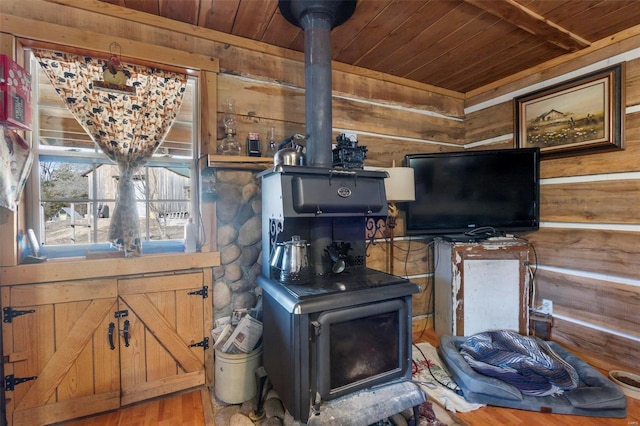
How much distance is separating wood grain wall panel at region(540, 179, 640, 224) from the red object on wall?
371 cm

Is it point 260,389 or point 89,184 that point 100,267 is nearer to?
point 89,184

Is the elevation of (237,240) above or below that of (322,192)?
below

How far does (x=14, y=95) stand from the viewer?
1.48 metres

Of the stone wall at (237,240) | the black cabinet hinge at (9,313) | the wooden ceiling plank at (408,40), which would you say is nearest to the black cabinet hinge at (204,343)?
the stone wall at (237,240)

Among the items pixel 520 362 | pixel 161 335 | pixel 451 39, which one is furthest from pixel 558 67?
pixel 161 335

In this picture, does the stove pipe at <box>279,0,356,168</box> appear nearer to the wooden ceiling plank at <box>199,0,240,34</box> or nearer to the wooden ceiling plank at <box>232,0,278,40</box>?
the wooden ceiling plank at <box>232,0,278,40</box>

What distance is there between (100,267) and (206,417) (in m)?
1.08

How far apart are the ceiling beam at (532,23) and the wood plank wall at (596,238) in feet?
0.80

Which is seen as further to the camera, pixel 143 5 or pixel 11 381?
pixel 143 5

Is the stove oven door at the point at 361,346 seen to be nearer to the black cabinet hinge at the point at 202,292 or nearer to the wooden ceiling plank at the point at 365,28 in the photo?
the black cabinet hinge at the point at 202,292

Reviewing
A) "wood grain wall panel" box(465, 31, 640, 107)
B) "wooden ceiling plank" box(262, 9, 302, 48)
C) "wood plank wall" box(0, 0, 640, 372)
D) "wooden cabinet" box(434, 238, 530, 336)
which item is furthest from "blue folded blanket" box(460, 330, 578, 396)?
"wooden ceiling plank" box(262, 9, 302, 48)

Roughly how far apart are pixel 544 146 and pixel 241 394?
308 cm

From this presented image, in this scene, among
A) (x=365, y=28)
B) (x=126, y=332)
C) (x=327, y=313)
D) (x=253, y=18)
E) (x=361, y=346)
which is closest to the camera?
(x=327, y=313)

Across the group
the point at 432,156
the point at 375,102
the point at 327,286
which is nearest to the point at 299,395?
the point at 327,286
